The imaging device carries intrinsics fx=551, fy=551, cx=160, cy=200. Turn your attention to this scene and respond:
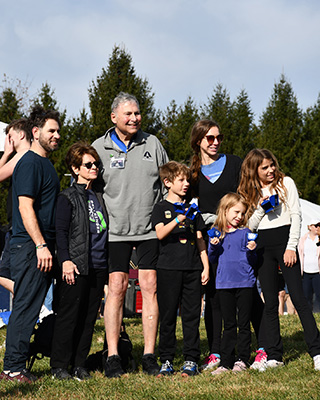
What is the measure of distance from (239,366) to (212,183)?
5.65 ft

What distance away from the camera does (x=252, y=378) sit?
4434 millimetres

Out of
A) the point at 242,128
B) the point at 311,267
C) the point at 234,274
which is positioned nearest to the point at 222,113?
the point at 242,128

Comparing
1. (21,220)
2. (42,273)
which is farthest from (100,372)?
(21,220)

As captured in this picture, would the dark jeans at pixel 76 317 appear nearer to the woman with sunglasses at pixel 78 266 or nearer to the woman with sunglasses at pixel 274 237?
the woman with sunglasses at pixel 78 266

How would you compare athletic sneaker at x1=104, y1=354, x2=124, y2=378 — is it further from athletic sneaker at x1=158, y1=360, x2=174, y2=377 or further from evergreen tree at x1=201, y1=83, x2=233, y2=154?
evergreen tree at x1=201, y1=83, x2=233, y2=154

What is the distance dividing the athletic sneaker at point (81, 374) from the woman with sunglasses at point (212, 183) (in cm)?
117

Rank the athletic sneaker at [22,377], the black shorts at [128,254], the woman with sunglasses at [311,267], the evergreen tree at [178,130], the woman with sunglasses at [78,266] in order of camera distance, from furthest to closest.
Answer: the evergreen tree at [178,130] < the woman with sunglasses at [311,267] < the black shorts at [128,254] < the woman with sunglasses at [78,266] < the athletic sneaker at [22,377]

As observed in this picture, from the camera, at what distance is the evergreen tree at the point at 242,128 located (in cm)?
2572

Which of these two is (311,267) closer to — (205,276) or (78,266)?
(205,276)

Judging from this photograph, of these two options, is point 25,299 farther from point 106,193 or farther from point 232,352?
point 232,352

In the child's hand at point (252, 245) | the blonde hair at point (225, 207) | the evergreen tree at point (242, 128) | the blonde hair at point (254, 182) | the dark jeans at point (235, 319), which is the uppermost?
the evergreen tree at point (242, 128)

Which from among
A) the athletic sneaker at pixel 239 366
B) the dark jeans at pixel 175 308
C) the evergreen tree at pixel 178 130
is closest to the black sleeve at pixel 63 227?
the dark jeans at pixel 175 308

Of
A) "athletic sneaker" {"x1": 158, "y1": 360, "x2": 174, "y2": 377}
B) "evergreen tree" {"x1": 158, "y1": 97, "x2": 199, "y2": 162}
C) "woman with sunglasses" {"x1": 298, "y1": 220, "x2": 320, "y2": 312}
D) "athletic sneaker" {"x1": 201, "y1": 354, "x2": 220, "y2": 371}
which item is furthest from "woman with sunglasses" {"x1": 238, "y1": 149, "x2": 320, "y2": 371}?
"evergreen tree" {"x1": 158, "y1": 97, "x2": 199, "y2": 162}

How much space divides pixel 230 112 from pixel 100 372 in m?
23.9
